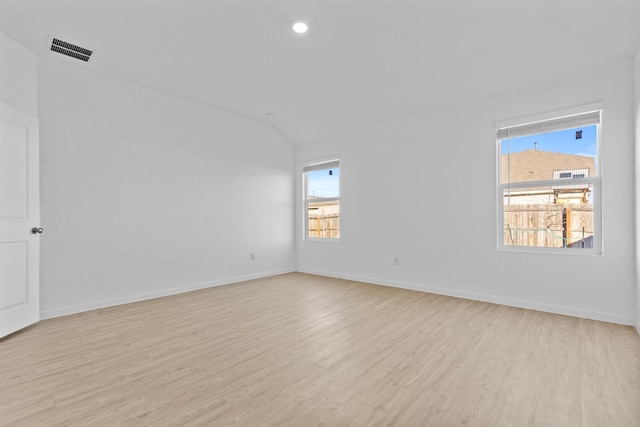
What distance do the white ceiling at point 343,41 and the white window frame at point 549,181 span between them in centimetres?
42

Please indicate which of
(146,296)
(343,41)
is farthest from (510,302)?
(146,296)

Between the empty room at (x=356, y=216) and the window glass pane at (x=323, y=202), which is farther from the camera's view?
the window glass pane at (x=323, y=202)

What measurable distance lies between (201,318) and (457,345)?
2496mm

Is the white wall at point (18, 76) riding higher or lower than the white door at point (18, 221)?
higher

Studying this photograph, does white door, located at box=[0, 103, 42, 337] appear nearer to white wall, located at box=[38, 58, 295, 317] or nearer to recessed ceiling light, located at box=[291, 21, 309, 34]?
white wall, located at box=[38, 58, 295, 317]

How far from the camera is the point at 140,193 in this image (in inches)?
155

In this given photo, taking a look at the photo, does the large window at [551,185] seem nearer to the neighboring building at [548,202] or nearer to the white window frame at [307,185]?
the neighboring building at [548,202]

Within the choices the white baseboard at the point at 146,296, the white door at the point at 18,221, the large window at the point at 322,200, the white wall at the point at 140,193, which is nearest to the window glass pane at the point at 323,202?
the large window at the point at 322,200

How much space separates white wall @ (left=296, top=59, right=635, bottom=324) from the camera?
9.83 ft

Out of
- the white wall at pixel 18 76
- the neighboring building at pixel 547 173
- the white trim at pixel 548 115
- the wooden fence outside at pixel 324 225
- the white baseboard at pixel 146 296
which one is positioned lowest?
the white baseboard at pixel 146 296

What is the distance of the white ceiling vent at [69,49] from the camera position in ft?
9.77

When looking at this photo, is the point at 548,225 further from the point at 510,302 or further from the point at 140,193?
the point at 140,193

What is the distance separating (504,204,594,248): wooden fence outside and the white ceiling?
147 cm

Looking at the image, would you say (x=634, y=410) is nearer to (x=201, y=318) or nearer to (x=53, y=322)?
(x=201, y=318)
